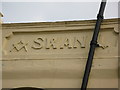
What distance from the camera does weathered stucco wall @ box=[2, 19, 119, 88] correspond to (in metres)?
6.84

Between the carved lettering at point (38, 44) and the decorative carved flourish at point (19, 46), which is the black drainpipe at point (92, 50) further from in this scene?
the decorative carved flourish at point (19, 46)

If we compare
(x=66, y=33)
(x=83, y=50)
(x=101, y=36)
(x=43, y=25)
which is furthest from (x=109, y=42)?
(x=43, y=25)

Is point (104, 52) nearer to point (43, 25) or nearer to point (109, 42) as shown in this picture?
point (109, 42)

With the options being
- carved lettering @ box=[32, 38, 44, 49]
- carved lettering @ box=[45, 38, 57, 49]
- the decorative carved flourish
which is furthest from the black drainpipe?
the decorative carved flourish

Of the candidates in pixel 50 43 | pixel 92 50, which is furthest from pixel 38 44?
pixel 92 50

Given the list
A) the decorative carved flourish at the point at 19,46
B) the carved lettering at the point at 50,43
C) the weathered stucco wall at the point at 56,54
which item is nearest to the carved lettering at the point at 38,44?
the weathered stucco wall at the point at 56,54

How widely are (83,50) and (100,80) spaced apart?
3.07 feet

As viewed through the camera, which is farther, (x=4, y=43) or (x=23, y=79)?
(x=4, y=43)

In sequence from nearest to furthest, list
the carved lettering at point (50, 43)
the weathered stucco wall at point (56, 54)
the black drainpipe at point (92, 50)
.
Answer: the black drainpipe at point (92, 50) < the weathered stucco wall at point (56, 54) < the carved lettering at point (50, 43)

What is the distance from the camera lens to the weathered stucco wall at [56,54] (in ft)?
22.4

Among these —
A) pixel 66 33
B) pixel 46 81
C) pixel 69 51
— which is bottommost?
pixel 46 81

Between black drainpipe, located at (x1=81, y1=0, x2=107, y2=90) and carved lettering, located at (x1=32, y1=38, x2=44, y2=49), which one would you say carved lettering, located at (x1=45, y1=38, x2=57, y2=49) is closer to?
carved lettering, located at (x1=32, y1=38, x2=44, y2=49)

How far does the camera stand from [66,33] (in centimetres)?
738

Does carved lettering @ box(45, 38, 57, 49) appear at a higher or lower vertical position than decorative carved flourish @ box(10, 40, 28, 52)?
higher
